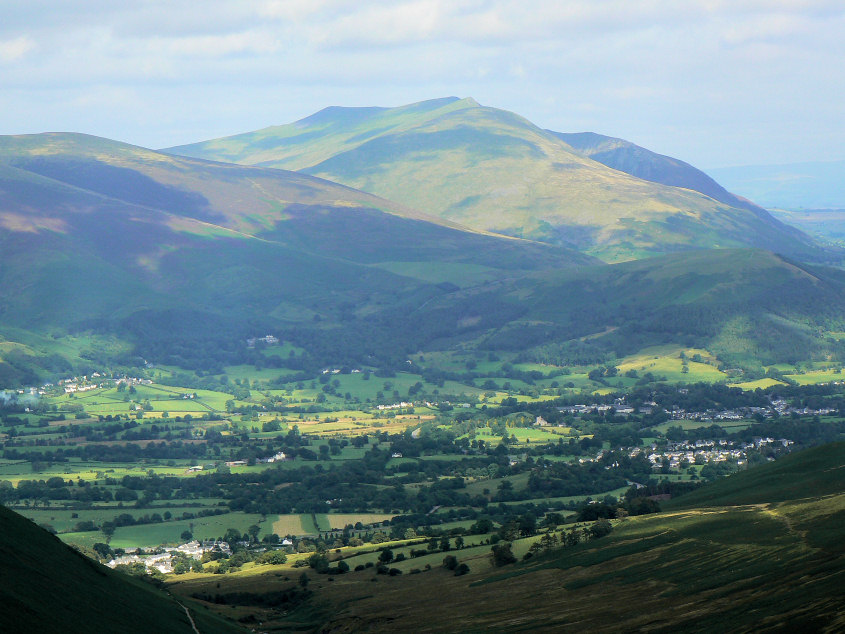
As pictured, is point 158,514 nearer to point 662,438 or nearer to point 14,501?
point 14,501

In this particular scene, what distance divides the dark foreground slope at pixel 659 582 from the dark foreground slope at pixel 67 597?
38.1 feet

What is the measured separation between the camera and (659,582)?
63.1 meters

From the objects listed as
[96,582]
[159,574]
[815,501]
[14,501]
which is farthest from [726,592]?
[14,501]

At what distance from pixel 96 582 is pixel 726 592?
1241 inches

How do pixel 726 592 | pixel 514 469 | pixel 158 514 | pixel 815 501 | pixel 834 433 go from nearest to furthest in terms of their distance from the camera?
pixel 726 592 → pixel 815 501 → pixel 158 514 → pixel 514 469 → pixel 834 433

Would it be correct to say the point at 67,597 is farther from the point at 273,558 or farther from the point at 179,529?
the point at 179,529

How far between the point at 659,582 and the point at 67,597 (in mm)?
29388

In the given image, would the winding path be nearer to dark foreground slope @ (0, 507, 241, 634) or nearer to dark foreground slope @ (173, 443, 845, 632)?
dark foreground slope @ (0, 507, 241, 634)

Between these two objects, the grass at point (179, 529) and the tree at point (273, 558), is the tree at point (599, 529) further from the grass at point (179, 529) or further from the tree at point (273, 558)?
the grass at point (179, 529)

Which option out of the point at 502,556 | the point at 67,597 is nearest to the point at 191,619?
the point at 67,597

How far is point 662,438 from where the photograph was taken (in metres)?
155

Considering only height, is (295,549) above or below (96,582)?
below

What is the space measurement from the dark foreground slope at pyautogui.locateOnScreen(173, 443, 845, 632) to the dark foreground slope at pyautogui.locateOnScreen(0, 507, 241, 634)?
1162 cm

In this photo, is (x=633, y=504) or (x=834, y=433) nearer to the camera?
(x=633, y=504)
